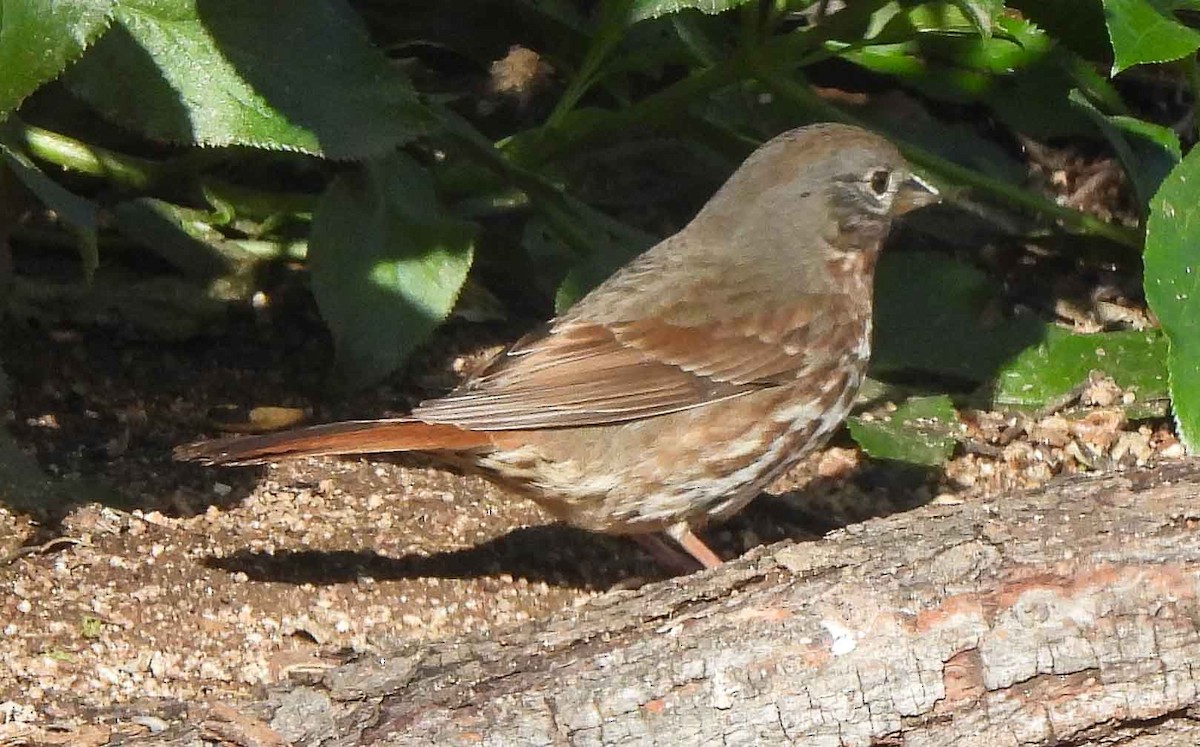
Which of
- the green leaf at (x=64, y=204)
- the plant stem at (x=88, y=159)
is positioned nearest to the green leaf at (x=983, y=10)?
the green leaf at (x=64, y=204)

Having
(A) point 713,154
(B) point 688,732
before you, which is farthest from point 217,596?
(A) point 713,154

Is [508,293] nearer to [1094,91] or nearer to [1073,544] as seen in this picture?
[1094,91]

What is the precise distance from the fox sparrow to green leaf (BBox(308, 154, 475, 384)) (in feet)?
1.02

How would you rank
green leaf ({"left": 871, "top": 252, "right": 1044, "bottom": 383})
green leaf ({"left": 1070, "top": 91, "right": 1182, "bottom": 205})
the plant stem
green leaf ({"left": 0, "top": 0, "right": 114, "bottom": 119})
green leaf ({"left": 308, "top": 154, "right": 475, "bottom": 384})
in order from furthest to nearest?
1. green leaf ({"left": 871, "top": 252, "right": 1044, "bottom": 383})
2. green leaf ({"left": 1070, "top": 91, "right": 1182, "bottom": 205})
3. green leaf ({"left": 308, "top": 154, "right": 475, "bottom": 384})
4. the plant stem
5. green leaf ({"left": 0, "top": 0, "right": 114, "bottom": 119})

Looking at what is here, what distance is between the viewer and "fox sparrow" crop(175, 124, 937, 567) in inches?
144

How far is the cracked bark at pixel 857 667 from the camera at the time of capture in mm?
2684

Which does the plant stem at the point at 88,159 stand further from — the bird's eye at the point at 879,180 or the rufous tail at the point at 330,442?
the bird's eye at the point at 879,180

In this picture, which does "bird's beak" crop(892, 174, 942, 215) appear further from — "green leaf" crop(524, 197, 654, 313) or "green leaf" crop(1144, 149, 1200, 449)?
"green leaf" crop(524, 197, 654, 313)

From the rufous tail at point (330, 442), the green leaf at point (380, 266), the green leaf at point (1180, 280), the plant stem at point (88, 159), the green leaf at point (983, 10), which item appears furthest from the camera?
the green leaf at point (380, 266)

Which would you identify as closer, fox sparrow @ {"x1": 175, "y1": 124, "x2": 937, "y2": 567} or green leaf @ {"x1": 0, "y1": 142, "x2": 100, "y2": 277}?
green leaf @ {"x1": 0, "y1": 142, "x2": 100, "y2": 277}

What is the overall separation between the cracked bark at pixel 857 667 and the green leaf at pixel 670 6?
1401 mm

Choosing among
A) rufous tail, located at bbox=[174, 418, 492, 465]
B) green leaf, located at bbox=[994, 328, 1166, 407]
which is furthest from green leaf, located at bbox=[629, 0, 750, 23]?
green leaf, located at bbox=[994, 328, 1166, 407]

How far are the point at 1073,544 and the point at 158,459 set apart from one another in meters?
2.30

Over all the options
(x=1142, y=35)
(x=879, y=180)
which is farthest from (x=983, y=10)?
(x=879, y=180)
